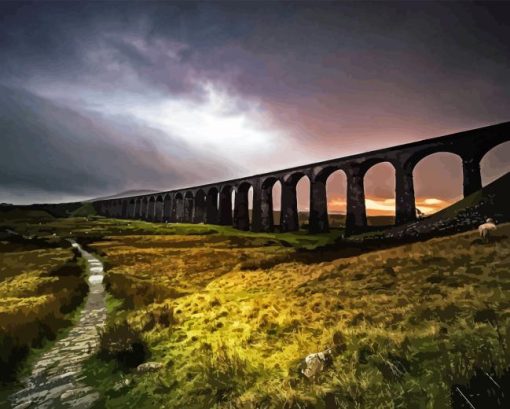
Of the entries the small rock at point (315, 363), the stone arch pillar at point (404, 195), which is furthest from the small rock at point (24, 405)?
the stone arch pillar at point (404, 195)

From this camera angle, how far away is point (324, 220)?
39688 millimetres

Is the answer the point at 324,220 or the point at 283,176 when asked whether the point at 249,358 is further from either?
the point at 283,176

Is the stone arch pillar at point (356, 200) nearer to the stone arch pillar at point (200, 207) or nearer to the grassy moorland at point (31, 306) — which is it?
the grassy moorland at point (31, 306)

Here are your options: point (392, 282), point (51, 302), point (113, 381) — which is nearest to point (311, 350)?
point (113, 381)

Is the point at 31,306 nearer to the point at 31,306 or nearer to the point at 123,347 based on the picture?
the point at 31,306

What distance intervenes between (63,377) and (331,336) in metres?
4.95

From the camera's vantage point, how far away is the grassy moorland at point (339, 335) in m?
4.28

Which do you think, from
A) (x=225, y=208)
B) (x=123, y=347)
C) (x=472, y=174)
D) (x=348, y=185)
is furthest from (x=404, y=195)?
(x=225, y=208)

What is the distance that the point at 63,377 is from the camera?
6.09 meters

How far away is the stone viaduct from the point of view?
2645 cm

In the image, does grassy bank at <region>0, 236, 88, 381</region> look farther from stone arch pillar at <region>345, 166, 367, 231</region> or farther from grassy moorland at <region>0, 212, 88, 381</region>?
stone arch pillar at <region>345, 166, 367, 231</region>

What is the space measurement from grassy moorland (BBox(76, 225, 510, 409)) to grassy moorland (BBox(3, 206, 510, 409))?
0.02 meters

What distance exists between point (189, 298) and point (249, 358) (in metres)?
6.21

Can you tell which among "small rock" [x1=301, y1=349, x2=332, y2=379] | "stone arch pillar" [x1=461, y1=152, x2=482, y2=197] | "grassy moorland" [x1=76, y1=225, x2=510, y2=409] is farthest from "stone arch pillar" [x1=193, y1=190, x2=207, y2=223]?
"small rock" [x1=301, y1=349, x2=332, y2=379]
